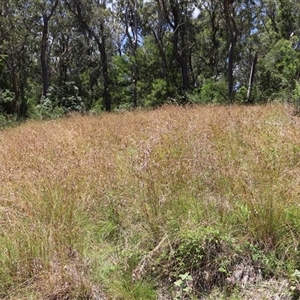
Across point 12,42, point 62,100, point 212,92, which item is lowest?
point 62,100

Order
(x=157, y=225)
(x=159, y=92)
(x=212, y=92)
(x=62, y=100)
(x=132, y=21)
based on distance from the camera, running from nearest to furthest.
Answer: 1. (x=157, y=225)
2. (x=62, y=100)
3. (x=212, y=92)
4. (x=159, y=92)
5. (x=132, y=21)

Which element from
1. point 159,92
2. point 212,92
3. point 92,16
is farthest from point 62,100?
point 212,92

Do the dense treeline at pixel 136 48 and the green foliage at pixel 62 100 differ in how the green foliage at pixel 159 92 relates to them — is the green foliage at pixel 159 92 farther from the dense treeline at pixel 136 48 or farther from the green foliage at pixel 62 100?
the green foliage at pixel 62 100

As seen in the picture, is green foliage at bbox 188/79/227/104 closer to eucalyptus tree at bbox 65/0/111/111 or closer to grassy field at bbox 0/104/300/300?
eucalyptus tree at bbox 65/0/111/111

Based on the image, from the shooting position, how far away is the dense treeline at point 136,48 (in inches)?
644

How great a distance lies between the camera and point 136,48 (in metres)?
22.3

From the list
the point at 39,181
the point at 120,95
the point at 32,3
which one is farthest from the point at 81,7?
the point at 39,181

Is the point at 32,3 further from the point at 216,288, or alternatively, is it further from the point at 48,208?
the point at 216,288

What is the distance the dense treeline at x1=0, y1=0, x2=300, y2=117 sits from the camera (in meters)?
16.4

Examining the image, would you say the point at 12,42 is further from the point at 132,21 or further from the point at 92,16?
the point at 132,21

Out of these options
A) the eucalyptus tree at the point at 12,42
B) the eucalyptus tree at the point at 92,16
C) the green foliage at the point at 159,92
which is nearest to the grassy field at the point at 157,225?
the green foliage at the point at 159,92

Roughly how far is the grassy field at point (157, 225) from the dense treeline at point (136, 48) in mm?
11254

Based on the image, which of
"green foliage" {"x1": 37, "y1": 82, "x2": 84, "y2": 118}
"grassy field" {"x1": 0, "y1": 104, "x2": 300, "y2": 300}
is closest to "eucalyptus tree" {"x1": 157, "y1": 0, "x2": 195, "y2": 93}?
"green foliage" {"x1": 37, "y1": 82, "x2": 84, "y2": 118}

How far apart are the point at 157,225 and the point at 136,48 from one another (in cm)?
2214
